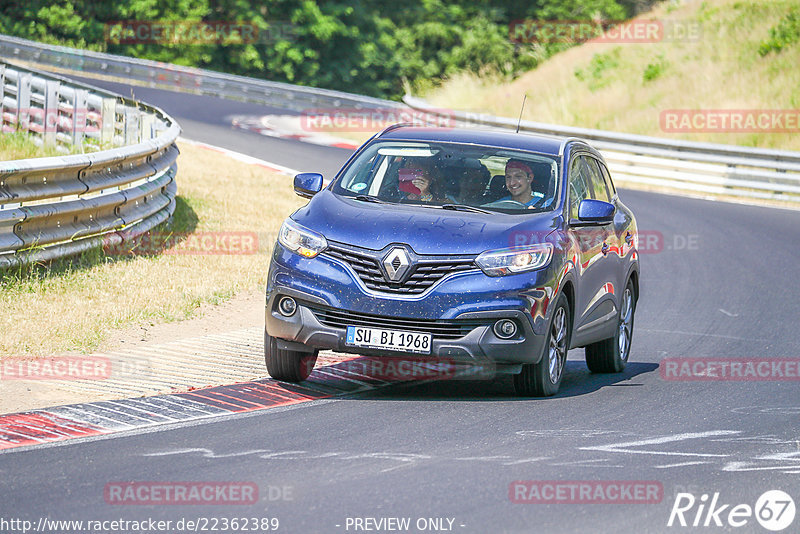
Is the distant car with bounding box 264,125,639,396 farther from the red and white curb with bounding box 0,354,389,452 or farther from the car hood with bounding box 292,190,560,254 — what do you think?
the red and white curb with bounding box 0,354,389,452

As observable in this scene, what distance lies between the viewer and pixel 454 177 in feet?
31.5

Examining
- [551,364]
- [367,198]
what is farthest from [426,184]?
[551,364]

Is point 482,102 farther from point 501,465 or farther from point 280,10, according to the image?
point 501,465

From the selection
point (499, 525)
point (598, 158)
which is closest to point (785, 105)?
point (598, 158)

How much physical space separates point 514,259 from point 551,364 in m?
0.97

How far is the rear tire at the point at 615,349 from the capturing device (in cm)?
1080

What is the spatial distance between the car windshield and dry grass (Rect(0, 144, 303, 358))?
8.41ft

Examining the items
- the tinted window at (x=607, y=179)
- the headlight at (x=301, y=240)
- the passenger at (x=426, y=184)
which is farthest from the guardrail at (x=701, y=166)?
the headlight at (x=301, y=240)

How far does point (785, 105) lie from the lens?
3403cm

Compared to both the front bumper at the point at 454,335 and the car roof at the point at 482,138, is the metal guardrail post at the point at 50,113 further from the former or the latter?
the front bumper at the point at 454,335

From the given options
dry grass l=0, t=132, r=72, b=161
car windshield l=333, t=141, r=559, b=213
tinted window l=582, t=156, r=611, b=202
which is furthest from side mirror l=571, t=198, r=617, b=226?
dry grass l=0, t=132, r=72, b=161

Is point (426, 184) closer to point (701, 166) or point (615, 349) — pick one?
point (615, 349)

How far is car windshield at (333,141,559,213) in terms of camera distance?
30.9 ft

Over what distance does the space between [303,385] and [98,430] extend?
204 cm
